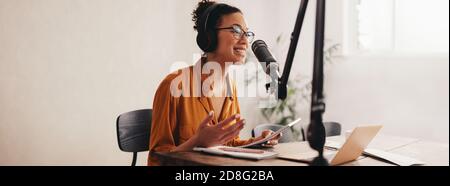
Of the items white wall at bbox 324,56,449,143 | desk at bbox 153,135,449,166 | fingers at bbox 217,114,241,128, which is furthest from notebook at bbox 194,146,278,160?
white wall at bbox 324,56,449,143

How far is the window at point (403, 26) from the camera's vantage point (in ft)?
12.2

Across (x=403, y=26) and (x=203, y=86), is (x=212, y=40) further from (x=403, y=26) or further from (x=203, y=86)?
(x=403, y=26)

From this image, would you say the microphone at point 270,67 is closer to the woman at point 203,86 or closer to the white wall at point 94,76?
the woman at point 203,86

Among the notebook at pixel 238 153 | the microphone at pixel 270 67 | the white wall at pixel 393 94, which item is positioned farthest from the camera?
the white wall at pixel 393 94

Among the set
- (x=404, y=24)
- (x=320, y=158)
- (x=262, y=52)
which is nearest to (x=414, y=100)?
(x=404, y=24)

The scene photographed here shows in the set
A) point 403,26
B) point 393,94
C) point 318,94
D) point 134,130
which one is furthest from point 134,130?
point 403,26

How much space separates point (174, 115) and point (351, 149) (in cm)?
73

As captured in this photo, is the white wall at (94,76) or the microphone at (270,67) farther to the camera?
the white wall at (94,76)

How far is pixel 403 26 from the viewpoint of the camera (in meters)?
3.94

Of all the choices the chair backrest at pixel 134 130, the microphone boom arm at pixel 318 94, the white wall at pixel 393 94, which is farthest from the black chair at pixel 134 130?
the white wall at pixel 393 94

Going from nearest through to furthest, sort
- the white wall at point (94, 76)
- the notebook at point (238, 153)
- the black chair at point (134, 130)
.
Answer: the notebook at point (238, 153), the black chair at point (134, 130), the white wall at point (94, 76)

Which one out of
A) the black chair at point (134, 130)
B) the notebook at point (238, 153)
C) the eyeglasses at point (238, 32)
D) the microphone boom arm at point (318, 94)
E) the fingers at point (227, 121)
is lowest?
the black chair at point (134, 130)

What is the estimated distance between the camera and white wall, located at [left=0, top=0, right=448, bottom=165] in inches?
125

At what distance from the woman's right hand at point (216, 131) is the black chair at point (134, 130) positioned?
912 millimetres
